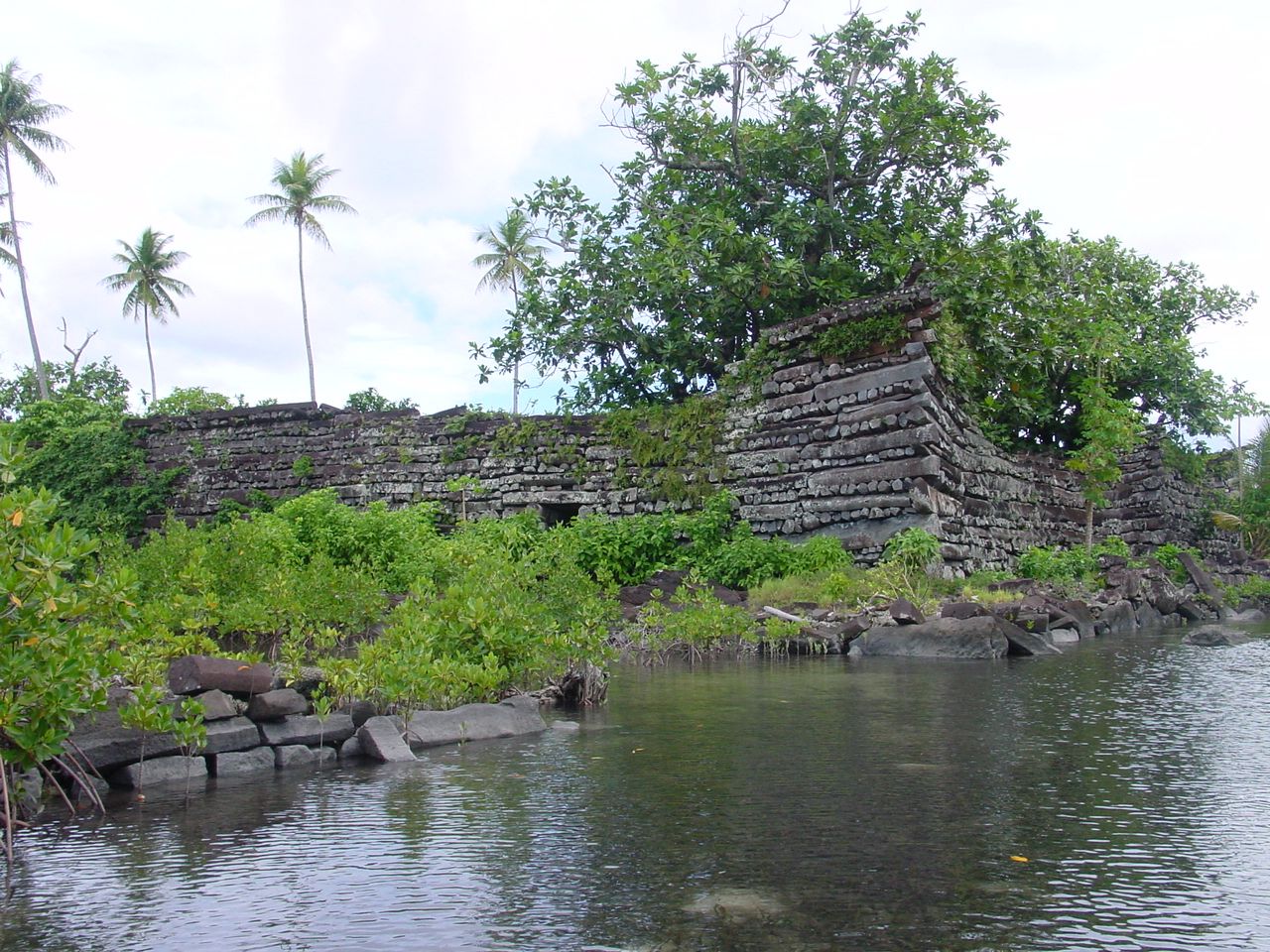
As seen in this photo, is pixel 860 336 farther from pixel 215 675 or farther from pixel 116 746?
pixel 116 746

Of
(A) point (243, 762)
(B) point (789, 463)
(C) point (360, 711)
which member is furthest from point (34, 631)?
(B) point (789, 463)

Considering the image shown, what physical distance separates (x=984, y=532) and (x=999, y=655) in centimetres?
629

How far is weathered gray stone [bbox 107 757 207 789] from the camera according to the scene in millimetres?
5395

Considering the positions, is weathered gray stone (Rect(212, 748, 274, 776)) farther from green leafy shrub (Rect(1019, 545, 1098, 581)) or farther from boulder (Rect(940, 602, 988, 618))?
green leafy shrub (Rect(1019, 545, 1098, 581))

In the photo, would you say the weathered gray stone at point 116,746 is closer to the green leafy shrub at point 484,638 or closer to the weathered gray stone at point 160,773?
the weathered gray stone at point 160,773

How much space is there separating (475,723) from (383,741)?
29.4 inches

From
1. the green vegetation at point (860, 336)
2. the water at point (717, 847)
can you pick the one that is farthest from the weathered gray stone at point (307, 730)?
the green vegetation at point (860, 336)

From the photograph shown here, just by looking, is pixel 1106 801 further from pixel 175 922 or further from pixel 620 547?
pixel 620 547

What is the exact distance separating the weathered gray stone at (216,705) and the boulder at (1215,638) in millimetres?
10413

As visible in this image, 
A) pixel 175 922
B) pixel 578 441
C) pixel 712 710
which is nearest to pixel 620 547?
pixel 578 441

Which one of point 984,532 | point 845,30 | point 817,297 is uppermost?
point 845,30

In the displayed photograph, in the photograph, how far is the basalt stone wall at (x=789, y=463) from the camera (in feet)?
53.6

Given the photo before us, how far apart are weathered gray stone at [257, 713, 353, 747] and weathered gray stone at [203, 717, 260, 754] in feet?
0.28

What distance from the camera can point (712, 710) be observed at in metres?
7.67
